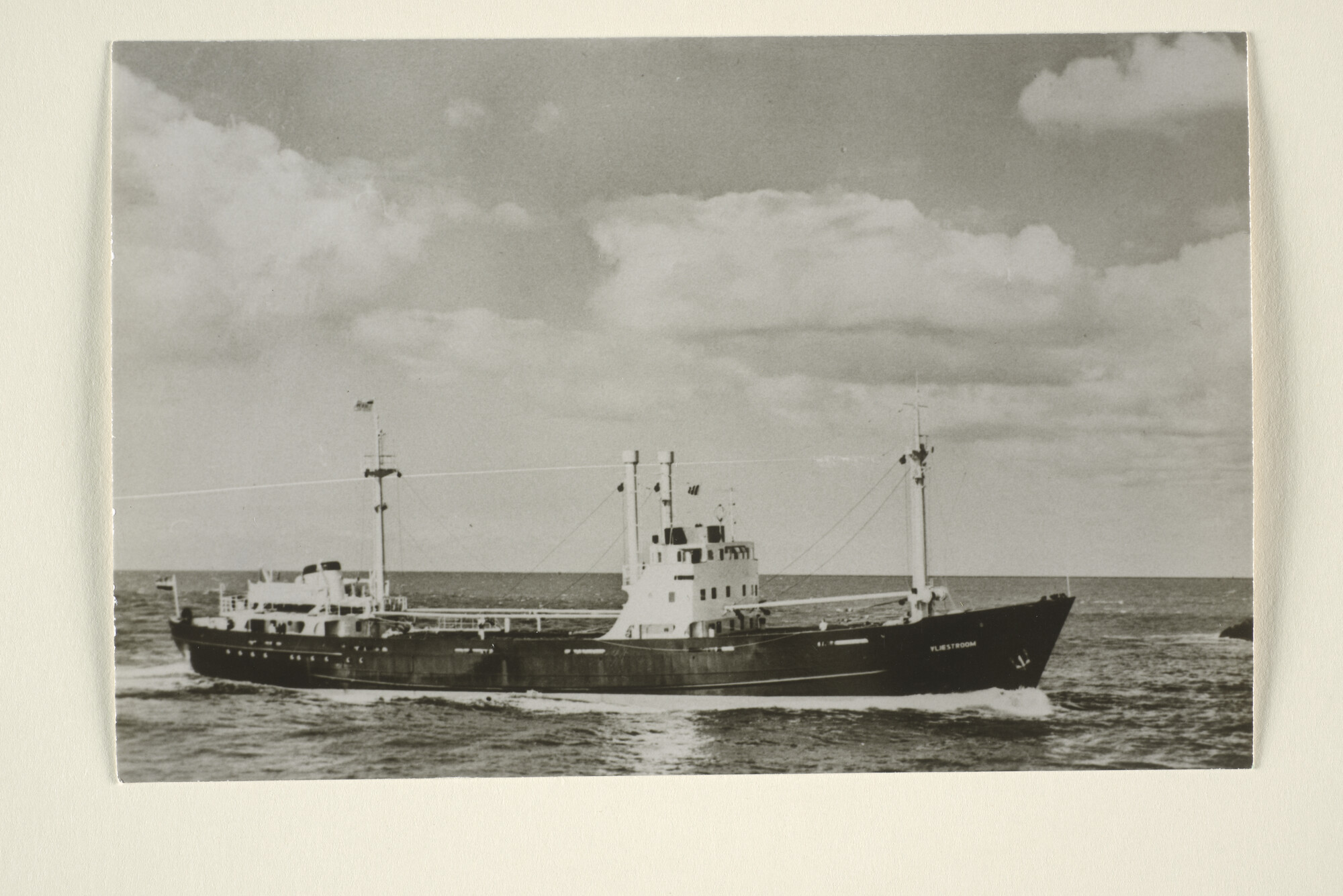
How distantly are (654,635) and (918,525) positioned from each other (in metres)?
1.02

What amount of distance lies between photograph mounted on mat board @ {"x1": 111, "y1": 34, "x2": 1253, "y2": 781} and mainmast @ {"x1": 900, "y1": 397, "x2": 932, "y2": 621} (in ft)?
0.05

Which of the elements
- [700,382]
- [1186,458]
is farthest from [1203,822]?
[700,382]

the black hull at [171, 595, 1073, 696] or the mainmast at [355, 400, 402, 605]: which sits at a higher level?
the mainmast at [355, 400, 402, 605]

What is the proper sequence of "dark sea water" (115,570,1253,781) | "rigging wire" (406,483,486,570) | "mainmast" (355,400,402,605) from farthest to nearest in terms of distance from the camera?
"rigging wire" (406,483,486,570), "mainmast" (355,400,402,605), "dark sea water" (115,570,1253,781)

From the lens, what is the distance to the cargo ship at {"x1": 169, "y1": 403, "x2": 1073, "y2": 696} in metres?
3.81

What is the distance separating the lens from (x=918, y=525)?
384cm

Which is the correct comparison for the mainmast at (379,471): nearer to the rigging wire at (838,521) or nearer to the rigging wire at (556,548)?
the rigging wire at (556,548)

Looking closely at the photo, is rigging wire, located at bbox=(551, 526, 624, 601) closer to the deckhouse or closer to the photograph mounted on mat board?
the deckhouse

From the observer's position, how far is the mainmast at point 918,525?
3746mm

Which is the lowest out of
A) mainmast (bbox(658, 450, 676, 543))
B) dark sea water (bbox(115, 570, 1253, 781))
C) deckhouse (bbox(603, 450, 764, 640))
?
dark sea water (bbox(115, 570, 1253, 781))

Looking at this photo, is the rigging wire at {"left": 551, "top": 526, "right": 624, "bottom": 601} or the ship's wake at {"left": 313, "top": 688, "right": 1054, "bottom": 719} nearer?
the ship's wake at {"left": 313, "top": 688, "right": 1054, "bottom": 719}

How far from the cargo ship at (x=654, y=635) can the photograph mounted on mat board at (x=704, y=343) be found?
32mm

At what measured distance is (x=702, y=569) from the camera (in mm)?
3982

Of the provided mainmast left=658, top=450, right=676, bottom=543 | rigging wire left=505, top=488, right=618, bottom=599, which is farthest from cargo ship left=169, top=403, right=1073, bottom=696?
rigging wire left=505, top=488, right=618, bottom=599
